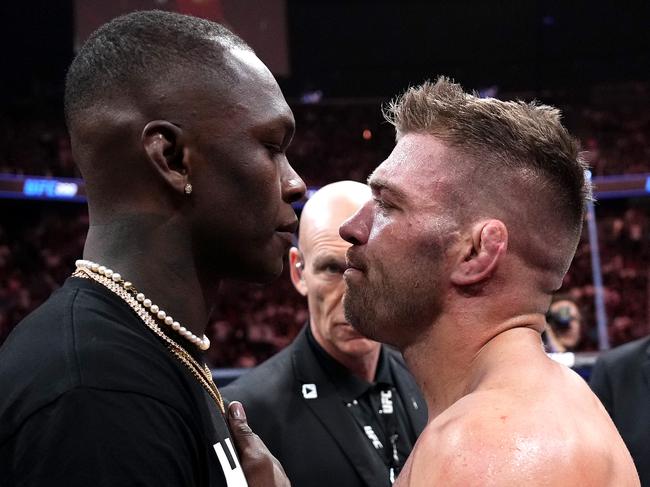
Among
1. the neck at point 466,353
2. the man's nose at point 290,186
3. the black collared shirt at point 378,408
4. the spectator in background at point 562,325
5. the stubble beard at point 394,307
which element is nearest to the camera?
the man's nose at point 290,186

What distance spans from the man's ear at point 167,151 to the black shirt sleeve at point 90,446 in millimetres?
319

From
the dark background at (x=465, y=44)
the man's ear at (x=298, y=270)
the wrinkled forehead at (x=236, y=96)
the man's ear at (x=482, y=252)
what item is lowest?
the dark background at (x=465, y=44)

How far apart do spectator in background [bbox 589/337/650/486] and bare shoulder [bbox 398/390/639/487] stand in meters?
1.29

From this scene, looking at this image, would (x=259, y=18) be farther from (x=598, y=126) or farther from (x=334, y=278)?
(x=334, y=278)

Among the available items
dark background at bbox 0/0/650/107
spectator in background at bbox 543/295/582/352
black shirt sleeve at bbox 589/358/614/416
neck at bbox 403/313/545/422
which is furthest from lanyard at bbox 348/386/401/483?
dark background at bbox 0/0/650/107

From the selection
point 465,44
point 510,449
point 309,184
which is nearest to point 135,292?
point 510,449

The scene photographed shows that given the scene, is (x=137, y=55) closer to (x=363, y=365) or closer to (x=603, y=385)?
(x=363, y=365)

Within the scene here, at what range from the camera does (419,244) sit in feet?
5.24

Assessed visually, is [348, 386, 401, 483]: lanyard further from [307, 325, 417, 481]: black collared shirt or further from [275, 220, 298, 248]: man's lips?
[275, 220, 298, 248]: man's lips

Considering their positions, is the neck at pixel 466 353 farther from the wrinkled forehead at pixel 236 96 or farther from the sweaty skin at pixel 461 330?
the wrinkled forehead at pixel 236 96

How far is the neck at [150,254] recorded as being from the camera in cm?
119

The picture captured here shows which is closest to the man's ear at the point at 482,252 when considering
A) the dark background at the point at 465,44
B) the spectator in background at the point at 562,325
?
the spectator in background at the point at 562,325

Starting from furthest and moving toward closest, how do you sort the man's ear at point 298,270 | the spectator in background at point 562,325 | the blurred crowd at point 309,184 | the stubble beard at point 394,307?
1. the blurred crowd at point 309,184
2. the spectator in background at point 562,325
3. the man's ear at point 298,270
4. the stubble beard at point 394,307

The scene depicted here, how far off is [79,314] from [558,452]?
71cm
